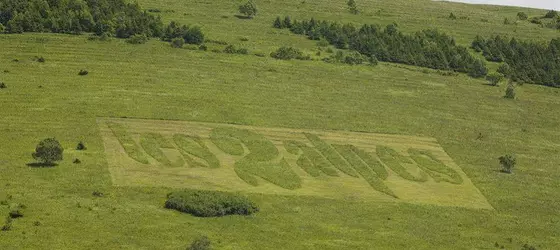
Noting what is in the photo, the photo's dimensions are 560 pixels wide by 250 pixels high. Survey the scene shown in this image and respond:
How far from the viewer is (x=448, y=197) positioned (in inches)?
6280

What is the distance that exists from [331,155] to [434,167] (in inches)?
634

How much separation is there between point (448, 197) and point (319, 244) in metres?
34.2

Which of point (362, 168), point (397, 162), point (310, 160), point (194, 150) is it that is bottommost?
point (397, 162)

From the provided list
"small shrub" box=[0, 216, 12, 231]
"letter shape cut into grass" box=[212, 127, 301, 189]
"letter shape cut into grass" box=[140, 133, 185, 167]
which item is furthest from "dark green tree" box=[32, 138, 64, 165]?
"letter shape cut into grass" box=[212, 127, 301, 189]

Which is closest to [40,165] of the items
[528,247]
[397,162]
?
[397,162]

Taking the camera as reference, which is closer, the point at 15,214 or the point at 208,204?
the point at 15,214

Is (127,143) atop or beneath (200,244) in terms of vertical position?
beneath

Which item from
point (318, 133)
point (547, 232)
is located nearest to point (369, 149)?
point (318, 133)

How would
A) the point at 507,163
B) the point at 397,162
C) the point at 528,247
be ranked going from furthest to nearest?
the point at 507,163 < the point at 397,162 < the point at 528,247

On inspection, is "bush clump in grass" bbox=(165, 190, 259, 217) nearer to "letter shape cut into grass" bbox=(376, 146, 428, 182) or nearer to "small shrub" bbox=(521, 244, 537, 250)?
"letter shape cut into grass" bbox=(376, 146, 428, 182)

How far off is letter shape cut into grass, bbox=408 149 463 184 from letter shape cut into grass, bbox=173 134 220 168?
108 ft

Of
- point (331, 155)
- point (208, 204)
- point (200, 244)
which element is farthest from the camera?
point (331, 155)

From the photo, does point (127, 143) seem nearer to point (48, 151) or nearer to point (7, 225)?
point (48, 151)

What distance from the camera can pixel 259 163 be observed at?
16500cm
